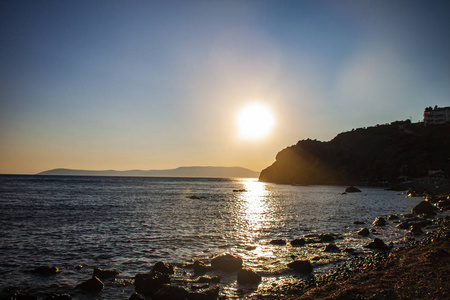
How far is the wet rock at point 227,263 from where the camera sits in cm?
1769

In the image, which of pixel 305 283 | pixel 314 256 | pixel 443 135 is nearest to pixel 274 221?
pixel 314 256

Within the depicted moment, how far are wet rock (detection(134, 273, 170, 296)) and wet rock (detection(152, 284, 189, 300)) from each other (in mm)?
1098

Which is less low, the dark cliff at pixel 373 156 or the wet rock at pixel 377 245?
the dark cliff at pixel 373 156

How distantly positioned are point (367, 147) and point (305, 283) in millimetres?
175311

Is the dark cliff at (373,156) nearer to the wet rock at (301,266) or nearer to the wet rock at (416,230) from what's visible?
the wet rock at (416,230)

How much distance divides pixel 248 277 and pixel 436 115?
8686 inches

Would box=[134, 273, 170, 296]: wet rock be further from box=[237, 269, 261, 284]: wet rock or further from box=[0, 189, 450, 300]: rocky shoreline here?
box=[237, 269, 261, 284]: wet rock

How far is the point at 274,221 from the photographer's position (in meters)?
38.4

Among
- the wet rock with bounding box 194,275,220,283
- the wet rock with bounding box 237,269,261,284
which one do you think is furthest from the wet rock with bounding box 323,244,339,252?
the wet rock with bounding box 194,275,220,283

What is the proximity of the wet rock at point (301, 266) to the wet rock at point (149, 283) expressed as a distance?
8060 millimetres

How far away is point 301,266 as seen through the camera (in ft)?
57.4

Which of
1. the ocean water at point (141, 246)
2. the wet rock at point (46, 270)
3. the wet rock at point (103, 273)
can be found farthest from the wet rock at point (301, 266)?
the wet rock at point (46, 270)

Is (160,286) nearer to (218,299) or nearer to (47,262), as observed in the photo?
(218,299)

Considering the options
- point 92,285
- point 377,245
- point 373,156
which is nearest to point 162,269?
point 92,285
